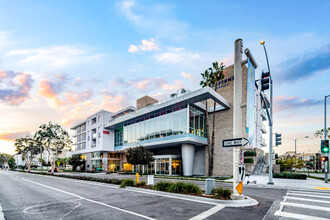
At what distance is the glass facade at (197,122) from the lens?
33906 mm

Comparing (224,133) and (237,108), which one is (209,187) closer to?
(237,108)

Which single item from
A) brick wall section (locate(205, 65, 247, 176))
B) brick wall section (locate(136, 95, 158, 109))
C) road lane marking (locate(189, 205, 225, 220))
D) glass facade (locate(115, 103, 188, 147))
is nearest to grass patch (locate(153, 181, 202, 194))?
road lane marking (locate(189, 205, 225, 220))

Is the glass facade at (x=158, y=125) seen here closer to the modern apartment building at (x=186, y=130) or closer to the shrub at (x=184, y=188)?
the modern apartment building at (x=186, y=130)

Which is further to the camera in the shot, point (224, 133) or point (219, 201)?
point (224, 133)

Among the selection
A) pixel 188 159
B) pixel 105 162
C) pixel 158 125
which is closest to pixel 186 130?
pixel 188 159

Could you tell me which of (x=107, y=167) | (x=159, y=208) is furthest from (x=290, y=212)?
(x=107, y=167)

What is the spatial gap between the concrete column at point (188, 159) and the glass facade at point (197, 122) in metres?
2.68

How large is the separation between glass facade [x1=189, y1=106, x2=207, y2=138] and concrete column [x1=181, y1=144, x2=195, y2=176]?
2.68 metres

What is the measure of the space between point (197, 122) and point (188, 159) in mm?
6254

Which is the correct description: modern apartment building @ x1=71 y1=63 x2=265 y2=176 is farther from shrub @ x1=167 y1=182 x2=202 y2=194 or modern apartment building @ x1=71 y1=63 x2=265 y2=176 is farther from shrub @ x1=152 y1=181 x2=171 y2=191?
shrub @ x1=167 y1=182 x2=202 y2=194

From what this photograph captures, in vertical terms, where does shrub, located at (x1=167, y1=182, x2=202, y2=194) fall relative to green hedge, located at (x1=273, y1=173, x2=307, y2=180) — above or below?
above

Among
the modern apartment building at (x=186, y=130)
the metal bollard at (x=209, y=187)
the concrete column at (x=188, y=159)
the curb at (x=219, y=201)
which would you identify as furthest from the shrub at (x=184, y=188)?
the concrete column at (x=188, y=159)

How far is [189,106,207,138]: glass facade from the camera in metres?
33.9

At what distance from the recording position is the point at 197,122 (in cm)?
3522
